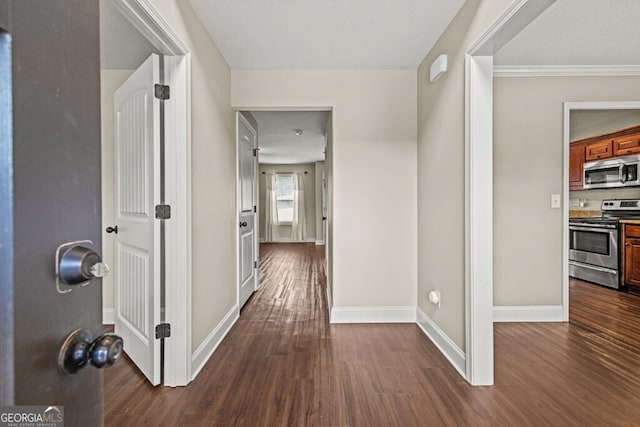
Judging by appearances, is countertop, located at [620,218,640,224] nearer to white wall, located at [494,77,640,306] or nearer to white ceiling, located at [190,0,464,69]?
white wall, located at [494,77,640,306]

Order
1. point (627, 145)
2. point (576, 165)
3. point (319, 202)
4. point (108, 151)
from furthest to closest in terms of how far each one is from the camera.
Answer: point (319, 202), point (576, 165), point (627, 145), point (108, 151)

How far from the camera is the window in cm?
941

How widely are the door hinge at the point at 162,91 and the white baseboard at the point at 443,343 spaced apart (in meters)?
2.44

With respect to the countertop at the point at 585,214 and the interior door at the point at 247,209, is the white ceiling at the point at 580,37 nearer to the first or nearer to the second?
the countertop at the point at 585,214

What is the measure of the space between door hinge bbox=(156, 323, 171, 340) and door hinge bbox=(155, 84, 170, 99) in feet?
4.48

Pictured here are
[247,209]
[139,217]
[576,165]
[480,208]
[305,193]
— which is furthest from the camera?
[305,193]

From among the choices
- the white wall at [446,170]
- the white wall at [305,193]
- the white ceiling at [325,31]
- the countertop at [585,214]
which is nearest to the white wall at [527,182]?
the white wall at [446,170]

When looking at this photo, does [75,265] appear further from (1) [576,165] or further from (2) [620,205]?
(1) [576,165]

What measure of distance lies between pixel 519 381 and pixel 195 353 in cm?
203

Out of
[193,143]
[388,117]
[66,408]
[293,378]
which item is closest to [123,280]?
[193,143]

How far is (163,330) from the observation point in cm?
182

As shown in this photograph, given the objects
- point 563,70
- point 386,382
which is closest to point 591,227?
point 563,70

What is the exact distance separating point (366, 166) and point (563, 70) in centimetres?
204

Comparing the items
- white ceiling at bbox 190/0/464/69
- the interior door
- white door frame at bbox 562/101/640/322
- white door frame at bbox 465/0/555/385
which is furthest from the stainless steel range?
the interior door
